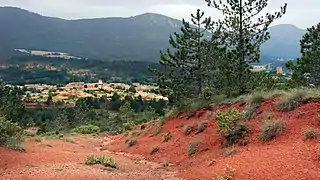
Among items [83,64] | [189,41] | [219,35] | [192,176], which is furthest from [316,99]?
[83,64]

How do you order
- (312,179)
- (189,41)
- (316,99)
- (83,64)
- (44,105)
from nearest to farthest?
(312,179)
(316,99)
(189,41)
(44,105)
(83,64)

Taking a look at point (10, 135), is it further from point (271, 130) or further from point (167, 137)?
point (271, 130)

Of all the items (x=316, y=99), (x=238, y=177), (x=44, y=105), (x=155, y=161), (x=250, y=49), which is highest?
(x=250, y=49)

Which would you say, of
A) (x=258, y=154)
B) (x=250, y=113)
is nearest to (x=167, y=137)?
(x=250, y=113)

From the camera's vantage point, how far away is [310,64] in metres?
32.7

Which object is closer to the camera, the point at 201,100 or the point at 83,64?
the point at 201,100

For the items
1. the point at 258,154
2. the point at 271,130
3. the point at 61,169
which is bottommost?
the point at 61,169

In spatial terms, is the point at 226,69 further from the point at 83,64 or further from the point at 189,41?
the point at 83,64

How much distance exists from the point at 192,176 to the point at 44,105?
7605 centimetres

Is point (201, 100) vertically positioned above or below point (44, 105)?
above

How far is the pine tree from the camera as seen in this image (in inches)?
1084

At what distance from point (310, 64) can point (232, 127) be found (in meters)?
19.0

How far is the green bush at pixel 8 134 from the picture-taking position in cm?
1640

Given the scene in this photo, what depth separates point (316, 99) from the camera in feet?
51.4
